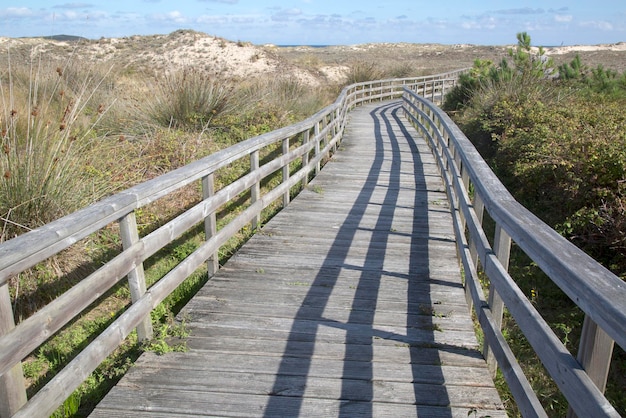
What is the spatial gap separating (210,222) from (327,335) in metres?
1.57

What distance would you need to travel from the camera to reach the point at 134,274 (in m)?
3.67

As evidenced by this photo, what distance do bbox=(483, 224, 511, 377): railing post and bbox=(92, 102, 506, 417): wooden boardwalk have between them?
0.29 ft

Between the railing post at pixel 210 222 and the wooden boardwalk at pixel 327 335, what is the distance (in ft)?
0.45

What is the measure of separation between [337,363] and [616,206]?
4.36 metres

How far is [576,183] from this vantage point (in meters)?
7.34

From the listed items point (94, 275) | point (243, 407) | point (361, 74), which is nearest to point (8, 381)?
point (94, 275)

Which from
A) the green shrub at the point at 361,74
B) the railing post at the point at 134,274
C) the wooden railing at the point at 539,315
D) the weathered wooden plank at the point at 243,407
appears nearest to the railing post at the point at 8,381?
the weathered wooden plank at the point at 243,407

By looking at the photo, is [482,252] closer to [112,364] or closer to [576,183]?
[112,364]

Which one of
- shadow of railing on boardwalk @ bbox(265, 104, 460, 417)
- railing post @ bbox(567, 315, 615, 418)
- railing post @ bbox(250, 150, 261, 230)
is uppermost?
railing post @ bbox(567, 315, 615, 418)

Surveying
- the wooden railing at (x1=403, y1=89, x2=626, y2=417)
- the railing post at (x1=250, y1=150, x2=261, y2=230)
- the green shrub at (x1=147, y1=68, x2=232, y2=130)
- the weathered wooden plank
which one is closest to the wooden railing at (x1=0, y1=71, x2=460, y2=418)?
the weathered wooden plank

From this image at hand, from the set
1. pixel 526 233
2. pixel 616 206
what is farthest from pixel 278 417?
pixel 616 206

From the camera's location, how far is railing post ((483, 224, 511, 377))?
343 centimetres

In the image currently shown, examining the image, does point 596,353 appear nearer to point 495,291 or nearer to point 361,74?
point 495,291

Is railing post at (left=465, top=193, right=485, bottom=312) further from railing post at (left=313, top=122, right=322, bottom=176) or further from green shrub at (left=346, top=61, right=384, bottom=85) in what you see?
green shrub at (left=346, top=61, right=384, bottom=85)
